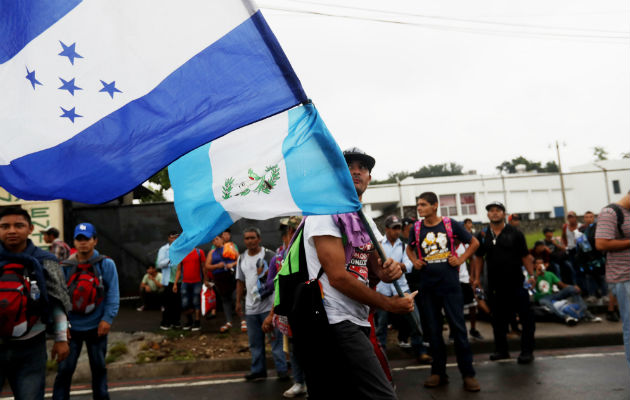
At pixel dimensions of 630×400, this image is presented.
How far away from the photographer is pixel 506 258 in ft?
21.2

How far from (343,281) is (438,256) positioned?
3.17m

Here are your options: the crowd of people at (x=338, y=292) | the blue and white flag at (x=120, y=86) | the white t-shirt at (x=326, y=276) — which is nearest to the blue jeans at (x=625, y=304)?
the crowd of people at (x=338, y=292)

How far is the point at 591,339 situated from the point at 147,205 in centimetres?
992

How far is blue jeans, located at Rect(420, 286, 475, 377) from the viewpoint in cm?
529

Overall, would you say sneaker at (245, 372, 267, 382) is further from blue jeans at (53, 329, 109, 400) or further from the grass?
the grass

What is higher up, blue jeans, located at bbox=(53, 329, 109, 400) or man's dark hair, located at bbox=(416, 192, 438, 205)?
man's dark hair, located at bbox=(416, 192, 438, 205)

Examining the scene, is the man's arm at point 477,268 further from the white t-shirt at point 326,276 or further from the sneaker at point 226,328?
the white t-shirt at point 326,276

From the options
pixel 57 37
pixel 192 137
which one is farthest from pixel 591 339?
pixel 57 37

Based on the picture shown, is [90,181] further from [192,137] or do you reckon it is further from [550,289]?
[550,289]

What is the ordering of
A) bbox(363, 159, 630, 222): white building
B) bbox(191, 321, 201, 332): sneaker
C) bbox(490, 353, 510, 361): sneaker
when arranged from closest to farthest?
bbox(490, 353, 510, 361): sneaker
bbox(191, 321, 201, 332): sneaker
bbox(363, 159, 630, 222): white building

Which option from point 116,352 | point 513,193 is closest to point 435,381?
point 116,352

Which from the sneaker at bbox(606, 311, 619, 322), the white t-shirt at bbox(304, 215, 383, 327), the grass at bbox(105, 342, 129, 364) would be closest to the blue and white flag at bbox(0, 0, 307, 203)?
the white t-shirt at bbox(304, 215, 383, 327)

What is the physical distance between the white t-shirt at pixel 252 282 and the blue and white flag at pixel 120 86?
12.6ft

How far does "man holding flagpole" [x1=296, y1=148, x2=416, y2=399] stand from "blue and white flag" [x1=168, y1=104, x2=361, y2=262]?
0.20m
